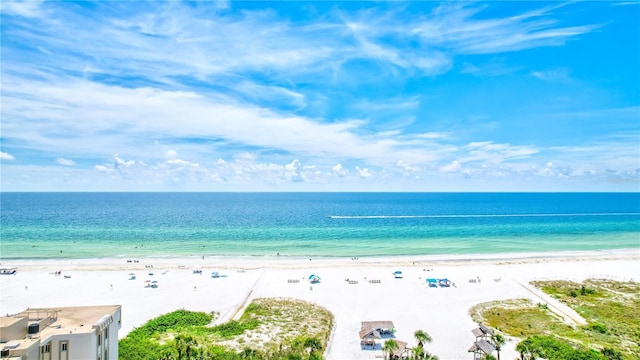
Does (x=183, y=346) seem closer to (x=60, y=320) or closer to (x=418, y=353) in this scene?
(x=60, y=320)

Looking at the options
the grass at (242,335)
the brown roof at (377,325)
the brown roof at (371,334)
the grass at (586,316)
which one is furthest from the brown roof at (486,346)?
the grass at (242,335)

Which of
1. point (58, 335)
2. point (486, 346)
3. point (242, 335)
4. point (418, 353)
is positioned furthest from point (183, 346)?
point (486, 346)

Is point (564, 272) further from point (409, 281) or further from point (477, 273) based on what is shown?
point (409, 281)

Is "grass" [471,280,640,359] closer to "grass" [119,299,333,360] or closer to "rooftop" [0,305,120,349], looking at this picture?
"grass" [119,299,333,360]

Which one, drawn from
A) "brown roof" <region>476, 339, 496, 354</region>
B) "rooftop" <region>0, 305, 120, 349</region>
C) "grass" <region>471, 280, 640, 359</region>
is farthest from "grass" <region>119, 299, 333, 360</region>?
"grass" <region>471, 280, 640, 359</region>

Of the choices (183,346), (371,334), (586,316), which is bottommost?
(586,316)

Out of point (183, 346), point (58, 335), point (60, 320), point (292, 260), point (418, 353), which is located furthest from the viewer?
point (292, 260)
